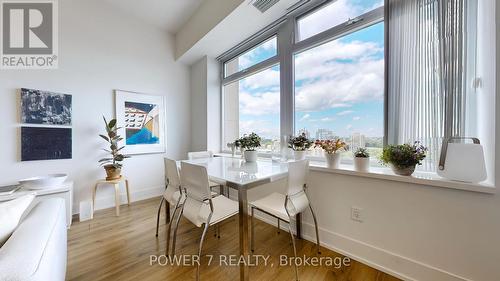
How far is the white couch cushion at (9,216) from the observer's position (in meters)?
0.83

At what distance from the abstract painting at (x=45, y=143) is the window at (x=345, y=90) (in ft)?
10.1

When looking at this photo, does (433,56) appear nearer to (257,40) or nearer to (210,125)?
(257,40)

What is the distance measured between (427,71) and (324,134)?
0.98 metres

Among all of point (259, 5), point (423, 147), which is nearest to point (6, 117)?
point (259, 5)

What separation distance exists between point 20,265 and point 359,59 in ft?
8.15

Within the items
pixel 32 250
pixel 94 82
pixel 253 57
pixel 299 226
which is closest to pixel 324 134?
pixel 299 226

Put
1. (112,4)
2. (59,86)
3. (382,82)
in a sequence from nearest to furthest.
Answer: (382,82), (59,86), (112,4)

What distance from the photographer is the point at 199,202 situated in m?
1.45

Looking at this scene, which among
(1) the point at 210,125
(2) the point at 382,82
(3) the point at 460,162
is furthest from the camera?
(1) the point at 210,125

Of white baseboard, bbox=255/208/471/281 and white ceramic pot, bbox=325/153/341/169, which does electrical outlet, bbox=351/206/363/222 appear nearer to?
white baseboard, bbox=255/208/471/281

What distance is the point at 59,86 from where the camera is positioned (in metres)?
2.42

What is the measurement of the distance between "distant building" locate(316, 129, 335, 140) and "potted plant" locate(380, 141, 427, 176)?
674mm

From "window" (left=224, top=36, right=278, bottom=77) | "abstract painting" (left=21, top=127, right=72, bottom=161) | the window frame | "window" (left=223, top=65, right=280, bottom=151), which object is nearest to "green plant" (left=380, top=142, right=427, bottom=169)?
→ the window frame

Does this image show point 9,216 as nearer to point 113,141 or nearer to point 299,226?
point 113,141
